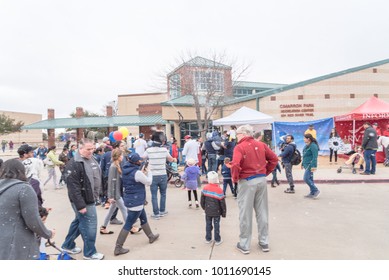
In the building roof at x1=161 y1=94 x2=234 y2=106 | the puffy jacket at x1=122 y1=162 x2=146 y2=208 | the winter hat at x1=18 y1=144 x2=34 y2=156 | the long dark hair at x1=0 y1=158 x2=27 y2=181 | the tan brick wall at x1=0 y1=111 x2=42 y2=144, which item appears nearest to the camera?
the long dark hair at x1=0 y1=158 x2=27 y2=181

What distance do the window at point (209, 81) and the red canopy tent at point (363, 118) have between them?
845cm

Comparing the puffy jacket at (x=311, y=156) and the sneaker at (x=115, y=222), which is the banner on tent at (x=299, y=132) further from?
the sneaker at (x=115, y=222)

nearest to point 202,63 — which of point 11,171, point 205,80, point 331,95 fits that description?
point 205,80

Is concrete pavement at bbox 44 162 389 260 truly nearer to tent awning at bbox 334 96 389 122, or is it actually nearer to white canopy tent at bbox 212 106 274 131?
white canopy tent at bbox 212 106 274 131

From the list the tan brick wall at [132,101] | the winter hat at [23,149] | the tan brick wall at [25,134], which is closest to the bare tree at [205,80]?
the winter hat at [23,149]

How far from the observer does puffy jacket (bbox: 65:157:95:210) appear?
134 inches

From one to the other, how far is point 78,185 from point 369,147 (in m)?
9.93

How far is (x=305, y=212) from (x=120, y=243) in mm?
4064

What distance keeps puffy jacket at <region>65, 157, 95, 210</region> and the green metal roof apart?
2326cm

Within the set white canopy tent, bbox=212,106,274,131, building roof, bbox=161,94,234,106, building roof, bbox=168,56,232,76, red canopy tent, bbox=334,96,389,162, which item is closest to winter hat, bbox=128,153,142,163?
white canopy tent, bbox=212,106,274,131

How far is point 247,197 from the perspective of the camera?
12.5 feet

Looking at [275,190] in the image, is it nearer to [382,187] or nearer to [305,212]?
[305,212]

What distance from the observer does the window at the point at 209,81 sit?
60.5 feet

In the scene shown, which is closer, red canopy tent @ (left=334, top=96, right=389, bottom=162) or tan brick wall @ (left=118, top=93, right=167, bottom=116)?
red canopy tent @ (left=334, top=96, right=389, bottom=162)
